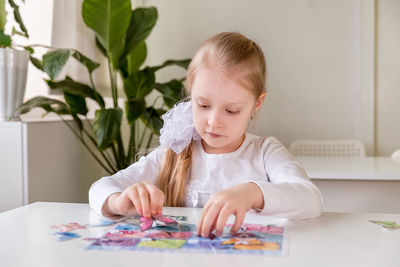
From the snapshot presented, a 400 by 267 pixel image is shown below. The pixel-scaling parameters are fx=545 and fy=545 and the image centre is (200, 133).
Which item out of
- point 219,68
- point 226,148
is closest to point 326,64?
point 226,148

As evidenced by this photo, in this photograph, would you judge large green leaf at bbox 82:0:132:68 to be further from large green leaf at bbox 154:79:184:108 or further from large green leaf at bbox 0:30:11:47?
large green leaf at bbox 0:30:11:47

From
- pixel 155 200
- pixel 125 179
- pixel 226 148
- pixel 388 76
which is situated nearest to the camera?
pixel 155 200

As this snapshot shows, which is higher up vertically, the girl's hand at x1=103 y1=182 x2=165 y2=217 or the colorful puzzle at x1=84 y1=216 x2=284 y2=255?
the girl's hand at x1=103 y1=182 x2=165 y2=217

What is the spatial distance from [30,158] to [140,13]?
1.09 meters

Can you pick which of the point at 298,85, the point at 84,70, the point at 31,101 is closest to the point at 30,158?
the point at 31,101

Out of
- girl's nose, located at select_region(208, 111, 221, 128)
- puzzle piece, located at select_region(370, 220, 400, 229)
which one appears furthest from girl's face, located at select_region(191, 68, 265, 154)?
puzzle piece, located at select_region(370, 220, 400, 229)

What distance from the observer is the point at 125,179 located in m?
1.28

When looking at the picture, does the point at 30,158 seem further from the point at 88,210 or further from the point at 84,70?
the point at 88,210

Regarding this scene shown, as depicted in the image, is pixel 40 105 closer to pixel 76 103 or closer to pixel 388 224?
pixel 76 103

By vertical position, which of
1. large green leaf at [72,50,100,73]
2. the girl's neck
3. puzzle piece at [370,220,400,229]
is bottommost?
puzzle piece at [370,220,400,229]

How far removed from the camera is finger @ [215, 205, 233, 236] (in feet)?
2.80

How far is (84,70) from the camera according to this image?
10.4 feet

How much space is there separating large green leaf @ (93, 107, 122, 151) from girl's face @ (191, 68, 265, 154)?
139 centimetres

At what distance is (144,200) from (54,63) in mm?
1547
